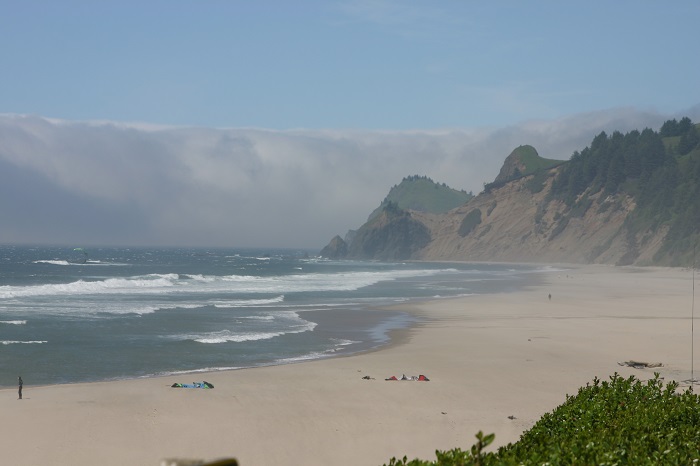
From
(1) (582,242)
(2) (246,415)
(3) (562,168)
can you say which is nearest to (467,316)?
(2) (246,415)

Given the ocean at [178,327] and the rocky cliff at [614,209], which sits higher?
the rocky cliff at [614,209]

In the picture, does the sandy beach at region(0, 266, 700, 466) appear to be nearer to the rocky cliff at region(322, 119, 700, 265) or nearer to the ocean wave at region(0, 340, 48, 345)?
the ocean wave at region(0, 340, 48, 345)

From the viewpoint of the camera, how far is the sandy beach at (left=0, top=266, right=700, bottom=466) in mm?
19766

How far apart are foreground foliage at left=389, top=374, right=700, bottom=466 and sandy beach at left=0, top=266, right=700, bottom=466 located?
7.52 metres

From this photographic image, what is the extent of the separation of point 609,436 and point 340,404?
1555 centimetres

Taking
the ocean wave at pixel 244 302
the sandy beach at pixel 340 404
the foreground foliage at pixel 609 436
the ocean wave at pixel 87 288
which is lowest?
the sandy beach at pixel 340 404

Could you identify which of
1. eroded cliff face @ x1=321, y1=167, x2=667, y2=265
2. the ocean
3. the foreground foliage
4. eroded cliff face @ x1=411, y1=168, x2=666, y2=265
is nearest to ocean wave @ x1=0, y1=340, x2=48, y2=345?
the ocean

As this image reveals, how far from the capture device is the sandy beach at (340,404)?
19766mm

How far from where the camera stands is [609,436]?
9.42 m

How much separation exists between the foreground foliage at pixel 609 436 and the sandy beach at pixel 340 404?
752cm

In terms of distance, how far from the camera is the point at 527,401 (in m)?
Answer: 24.6

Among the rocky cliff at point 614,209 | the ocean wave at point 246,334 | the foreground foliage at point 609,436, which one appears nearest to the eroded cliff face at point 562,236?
the rocky cliff at point 614,209

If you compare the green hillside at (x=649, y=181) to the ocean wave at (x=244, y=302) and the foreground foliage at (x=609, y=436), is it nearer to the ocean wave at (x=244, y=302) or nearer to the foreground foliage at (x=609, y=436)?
the ocean wave at (x=244, y=302)

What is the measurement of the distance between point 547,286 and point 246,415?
66186mm
